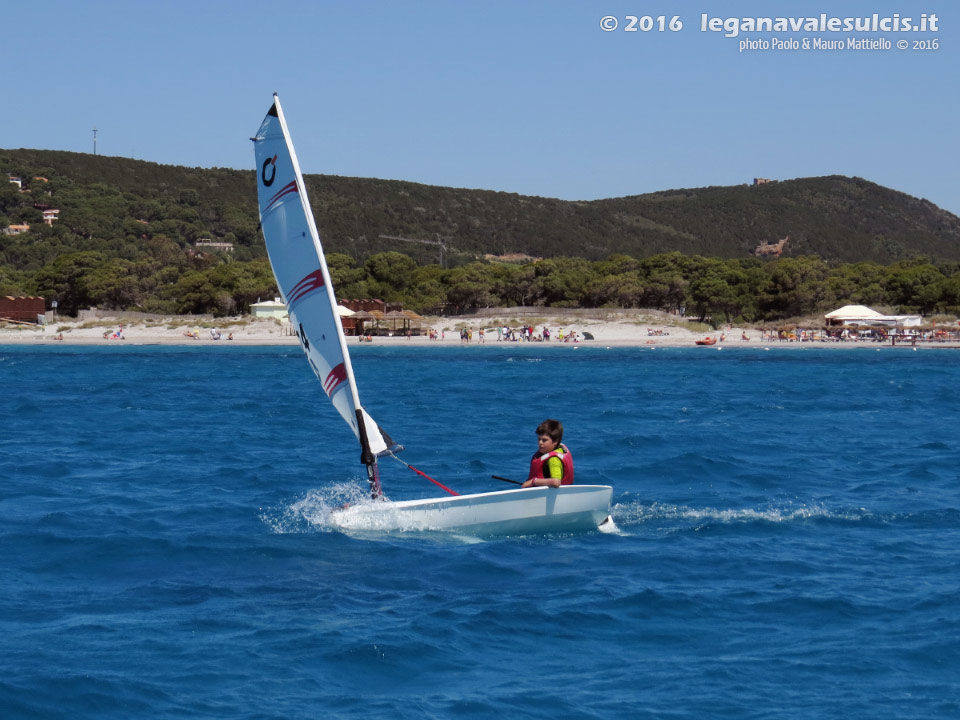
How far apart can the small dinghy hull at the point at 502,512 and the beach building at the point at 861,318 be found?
8065 centimetres

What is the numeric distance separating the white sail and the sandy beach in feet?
234

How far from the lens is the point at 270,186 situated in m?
12.4

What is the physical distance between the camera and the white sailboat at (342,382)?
12086 mm

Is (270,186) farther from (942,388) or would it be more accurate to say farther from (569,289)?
(569,289)

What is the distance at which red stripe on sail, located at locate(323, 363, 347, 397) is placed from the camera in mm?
12547

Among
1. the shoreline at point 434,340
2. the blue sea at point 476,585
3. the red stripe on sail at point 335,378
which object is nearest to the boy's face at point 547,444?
the blue sea at point 476,585

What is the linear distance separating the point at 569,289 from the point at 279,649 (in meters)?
94.5

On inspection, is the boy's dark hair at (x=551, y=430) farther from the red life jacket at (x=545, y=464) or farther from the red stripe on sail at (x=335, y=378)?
the red stripe on sail at (x=335, y=378)

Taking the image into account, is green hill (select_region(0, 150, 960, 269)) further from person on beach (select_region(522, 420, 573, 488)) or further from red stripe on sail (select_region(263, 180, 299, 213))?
person on beach (select_region(522, 420, 573, 488))

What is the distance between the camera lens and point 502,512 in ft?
40.9

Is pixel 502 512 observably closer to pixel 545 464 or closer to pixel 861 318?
pixel 545 464

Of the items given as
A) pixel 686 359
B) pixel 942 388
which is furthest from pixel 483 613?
pixel 686 359

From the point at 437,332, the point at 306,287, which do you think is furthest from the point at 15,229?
the point at 306,287

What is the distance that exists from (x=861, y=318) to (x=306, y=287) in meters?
82.2
